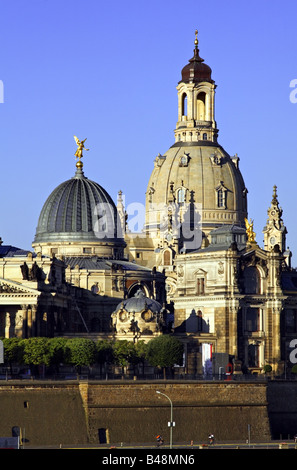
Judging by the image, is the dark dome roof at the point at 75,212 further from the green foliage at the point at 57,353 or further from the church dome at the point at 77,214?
the green foliage at the point at 57,353

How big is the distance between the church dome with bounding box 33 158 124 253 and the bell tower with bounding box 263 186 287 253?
21.2 meters

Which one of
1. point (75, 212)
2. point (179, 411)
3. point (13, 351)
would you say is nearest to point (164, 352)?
point (179, 411)

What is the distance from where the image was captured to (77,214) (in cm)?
18938

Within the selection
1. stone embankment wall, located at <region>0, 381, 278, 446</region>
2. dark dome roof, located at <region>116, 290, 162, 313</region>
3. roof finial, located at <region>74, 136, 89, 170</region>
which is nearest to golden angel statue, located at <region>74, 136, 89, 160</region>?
roof finial, located at <region>74, 136, 89, 170</region>

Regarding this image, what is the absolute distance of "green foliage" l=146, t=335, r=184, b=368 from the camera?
14625cm

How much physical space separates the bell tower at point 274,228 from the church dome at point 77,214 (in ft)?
69.7

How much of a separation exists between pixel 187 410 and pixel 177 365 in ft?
85.9

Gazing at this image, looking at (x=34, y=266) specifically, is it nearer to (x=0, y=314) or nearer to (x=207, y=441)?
(x=0, y=314)

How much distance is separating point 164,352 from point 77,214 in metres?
46.5

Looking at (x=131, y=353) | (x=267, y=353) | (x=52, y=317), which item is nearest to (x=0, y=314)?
(x=52, y=317)

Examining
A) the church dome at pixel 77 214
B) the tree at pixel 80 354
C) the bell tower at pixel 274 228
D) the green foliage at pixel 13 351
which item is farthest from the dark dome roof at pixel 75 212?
the green foliage at pixel 13 351

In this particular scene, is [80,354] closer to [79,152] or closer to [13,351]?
[13,351]

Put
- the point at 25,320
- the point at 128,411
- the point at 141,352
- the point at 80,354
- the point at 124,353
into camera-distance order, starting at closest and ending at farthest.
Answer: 1. the point at 128,411
2. the point at 80,354
3. the point at 124,353
4. the point at 141,352
5. the point at 25,320
